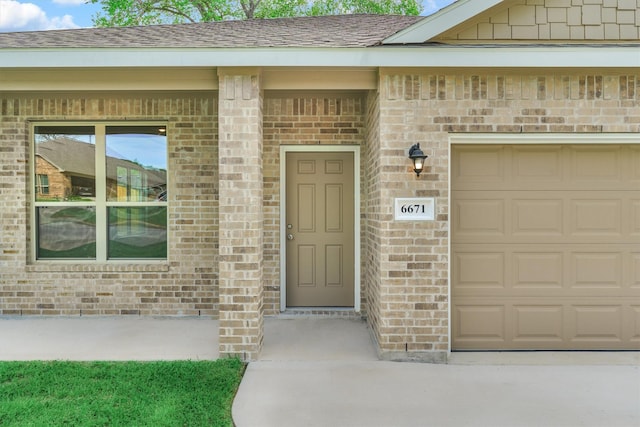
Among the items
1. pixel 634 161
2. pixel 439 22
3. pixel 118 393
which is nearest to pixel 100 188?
pixel 118 393

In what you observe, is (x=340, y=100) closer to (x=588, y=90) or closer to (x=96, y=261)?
(x=588, y=90)

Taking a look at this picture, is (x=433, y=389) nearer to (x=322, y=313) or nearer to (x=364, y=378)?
(x=364, y=378)

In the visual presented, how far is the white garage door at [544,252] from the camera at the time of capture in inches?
162

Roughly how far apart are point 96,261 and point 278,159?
2786 mm

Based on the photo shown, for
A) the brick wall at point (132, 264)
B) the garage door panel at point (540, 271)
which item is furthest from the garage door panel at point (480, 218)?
the brick wall at point (132, 264)

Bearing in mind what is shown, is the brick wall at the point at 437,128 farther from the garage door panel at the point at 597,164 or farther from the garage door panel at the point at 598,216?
the garage door panel at the point at 598,216

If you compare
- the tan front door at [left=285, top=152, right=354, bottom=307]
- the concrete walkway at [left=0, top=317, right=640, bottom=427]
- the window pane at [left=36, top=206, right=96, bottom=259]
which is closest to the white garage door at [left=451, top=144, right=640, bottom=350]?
the concrete walkway at [left=0, top=317, right=640, bottom=427]

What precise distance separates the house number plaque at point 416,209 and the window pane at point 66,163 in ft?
13.3

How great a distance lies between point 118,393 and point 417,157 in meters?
3.22

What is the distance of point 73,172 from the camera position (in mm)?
5402

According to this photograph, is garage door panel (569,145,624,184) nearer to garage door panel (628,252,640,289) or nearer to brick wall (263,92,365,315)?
garage door panel (628,252,640,289)

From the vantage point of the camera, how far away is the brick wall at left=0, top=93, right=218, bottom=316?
5266 mm

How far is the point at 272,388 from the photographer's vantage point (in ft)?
11.1

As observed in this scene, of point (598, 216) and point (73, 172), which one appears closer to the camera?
point (598, 216)
